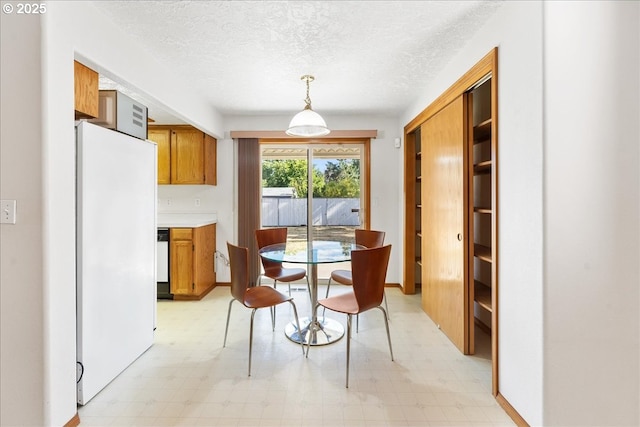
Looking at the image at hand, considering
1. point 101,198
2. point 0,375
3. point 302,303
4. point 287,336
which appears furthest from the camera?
point 302,303

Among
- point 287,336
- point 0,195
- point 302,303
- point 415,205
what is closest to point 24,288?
point 0,195

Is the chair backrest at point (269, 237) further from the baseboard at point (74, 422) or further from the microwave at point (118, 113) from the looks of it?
the baseboard at point (74, 422)

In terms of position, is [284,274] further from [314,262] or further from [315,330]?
[314,262]

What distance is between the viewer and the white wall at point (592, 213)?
1396 mm

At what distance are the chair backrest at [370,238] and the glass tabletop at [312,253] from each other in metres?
0.33

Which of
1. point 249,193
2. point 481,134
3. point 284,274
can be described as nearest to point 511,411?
point 284,274

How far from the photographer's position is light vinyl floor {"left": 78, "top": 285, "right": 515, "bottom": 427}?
167 cm

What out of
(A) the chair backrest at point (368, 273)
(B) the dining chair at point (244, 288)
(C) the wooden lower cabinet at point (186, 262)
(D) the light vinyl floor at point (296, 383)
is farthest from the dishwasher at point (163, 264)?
(A) the chair backrest at point (368, 273)

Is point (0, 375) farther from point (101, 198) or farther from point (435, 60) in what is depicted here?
point (435, 60)

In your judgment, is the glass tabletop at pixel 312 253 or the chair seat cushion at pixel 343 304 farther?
the glass tabletop at pixel 312 253

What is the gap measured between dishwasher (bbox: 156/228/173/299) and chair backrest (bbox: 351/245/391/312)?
2.48 meters

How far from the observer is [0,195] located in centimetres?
144

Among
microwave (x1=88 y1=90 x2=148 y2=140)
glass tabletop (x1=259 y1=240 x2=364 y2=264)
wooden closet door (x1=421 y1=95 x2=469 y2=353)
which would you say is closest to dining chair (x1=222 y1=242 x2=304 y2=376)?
glass tabletop (x1=259 y1=240 x2=364 y2=264)

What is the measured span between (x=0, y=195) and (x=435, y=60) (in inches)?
115
